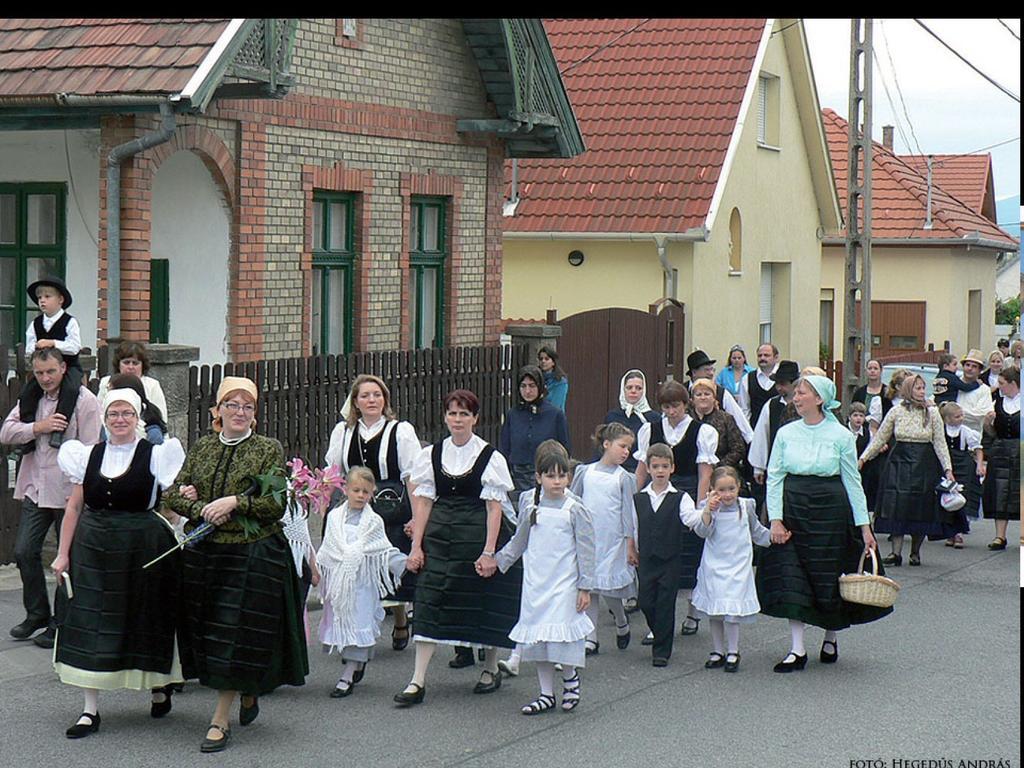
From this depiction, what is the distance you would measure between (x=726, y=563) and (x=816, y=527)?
1.95 ft

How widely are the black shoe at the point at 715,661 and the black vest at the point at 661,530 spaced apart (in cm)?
63

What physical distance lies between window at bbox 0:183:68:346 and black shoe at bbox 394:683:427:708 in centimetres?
731

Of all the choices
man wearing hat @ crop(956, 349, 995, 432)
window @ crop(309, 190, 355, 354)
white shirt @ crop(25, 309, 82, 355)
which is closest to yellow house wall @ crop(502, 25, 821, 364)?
man wearing hat @ crop(956, 349, 995, 432)

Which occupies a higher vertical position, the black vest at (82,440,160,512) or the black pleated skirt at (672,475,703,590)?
the black vest at (82,440,160,512)

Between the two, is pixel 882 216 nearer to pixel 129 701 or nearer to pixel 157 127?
pixel 157 127

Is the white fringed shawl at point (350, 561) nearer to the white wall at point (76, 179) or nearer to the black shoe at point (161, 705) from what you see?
the black shoe at point (161, 705)

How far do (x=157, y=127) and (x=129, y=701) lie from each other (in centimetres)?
650

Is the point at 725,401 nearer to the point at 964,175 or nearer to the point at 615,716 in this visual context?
the point at 615,716

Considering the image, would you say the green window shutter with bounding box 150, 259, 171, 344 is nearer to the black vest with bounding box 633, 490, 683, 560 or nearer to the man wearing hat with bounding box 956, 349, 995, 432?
the black vest with bounding box 633, 490, 683, 560

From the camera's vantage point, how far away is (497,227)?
60.5ft

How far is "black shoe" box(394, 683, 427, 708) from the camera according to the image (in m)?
8.20

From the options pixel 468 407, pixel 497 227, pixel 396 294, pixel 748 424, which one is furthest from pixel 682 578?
pixel 497 227

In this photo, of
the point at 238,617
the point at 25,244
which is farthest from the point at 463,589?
the point at 25,244

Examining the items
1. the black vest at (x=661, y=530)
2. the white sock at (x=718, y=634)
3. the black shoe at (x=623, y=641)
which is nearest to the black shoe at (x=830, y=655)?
the white sock at (x=718, y=634)
